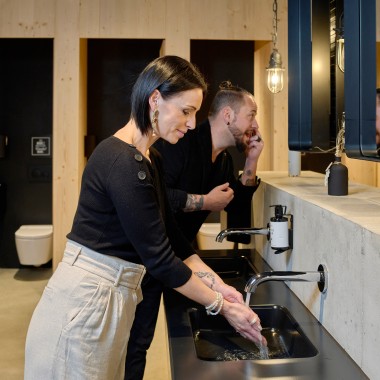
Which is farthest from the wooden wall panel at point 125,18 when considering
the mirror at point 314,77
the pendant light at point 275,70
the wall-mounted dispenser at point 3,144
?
the mirror at point 314,77

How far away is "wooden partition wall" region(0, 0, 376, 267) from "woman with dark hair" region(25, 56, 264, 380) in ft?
11.0

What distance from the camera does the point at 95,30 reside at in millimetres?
4844

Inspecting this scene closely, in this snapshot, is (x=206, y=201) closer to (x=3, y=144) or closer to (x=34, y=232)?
(x=34, y=232)

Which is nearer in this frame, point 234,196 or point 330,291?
point 330,291

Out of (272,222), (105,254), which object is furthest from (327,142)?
(105,254)

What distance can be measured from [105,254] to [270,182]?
1.26m

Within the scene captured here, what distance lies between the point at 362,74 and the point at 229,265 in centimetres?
130

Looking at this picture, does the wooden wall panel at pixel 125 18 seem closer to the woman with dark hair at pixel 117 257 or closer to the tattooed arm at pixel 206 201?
the tattooed arm at pixel 206 201

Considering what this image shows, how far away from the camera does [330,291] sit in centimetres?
155

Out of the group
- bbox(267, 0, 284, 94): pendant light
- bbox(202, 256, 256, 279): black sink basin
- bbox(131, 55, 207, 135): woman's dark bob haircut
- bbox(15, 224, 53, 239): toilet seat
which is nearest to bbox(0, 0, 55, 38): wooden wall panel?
bbox(15, 224, 53, 239): toilet seat

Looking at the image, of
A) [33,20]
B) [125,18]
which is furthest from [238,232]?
[33,20]

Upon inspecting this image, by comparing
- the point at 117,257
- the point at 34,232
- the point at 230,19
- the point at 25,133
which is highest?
the point at 230,19

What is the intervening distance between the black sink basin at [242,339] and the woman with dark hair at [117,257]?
207 mm

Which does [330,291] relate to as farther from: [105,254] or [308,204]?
[105,254]
